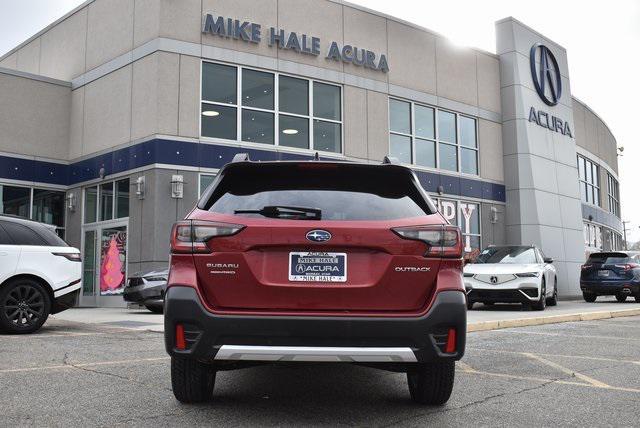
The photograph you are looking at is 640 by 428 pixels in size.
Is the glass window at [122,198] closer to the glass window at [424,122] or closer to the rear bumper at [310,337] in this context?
the glass window at [424,122]

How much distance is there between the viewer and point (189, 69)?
17188 mm

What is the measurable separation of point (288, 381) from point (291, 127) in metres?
14.1

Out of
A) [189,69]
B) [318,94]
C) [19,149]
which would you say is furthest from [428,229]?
[19,149]

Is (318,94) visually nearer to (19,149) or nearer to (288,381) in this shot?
(19,149)

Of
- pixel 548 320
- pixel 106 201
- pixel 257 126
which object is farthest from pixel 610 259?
pixel 106 201

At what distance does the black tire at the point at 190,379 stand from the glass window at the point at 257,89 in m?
14.3

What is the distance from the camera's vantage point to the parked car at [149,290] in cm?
1386

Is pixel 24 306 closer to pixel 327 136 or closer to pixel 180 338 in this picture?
pixel 180 338

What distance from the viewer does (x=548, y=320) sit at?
449 inches

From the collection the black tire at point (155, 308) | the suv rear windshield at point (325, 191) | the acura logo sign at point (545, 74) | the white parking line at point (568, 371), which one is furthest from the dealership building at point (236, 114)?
the suv rear windshield at point (325, 191)

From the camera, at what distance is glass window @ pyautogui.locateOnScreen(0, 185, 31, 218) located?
18594mm

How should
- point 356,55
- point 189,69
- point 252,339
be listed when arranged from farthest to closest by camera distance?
point 356,55
point 189,69
point 252,339

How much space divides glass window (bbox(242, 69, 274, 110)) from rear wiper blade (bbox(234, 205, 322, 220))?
1449 cm

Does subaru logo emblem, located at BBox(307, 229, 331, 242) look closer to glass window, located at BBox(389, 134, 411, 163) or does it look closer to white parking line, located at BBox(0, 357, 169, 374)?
white parking line, located at BBox(0, 357, 169, 374)
